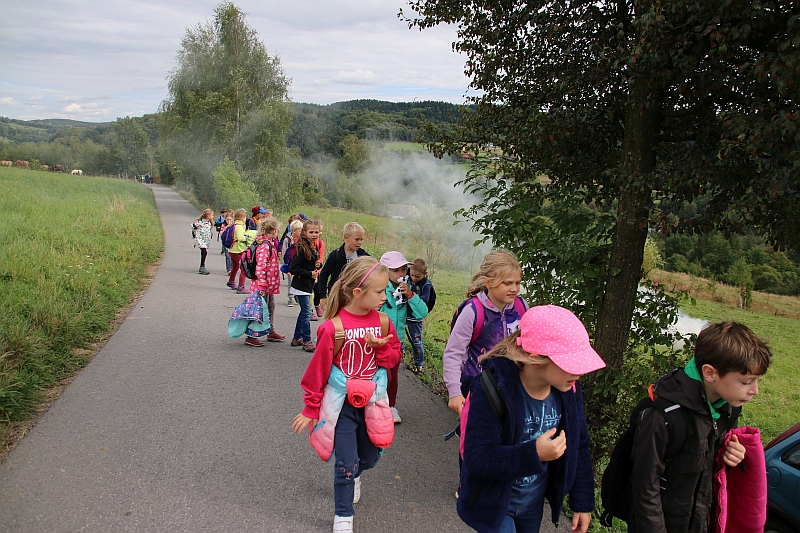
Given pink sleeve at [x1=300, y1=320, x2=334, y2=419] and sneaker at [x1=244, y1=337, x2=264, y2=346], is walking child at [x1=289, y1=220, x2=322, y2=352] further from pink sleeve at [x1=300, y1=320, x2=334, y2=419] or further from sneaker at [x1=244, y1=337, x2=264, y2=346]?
pink sleeve at [x1=300, y1=320, x2=334, y2=419]

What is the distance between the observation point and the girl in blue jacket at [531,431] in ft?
7.05

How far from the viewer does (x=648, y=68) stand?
148 inches

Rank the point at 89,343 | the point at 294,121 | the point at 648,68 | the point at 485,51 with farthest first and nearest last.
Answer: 1. the point at 294,121
2. the point at 89,343
3. the point at 485,51
4. the point at 648,68

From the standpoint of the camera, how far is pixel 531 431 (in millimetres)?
2307

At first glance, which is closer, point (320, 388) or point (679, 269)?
point (320, 388)

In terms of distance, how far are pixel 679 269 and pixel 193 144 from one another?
38.5 metres

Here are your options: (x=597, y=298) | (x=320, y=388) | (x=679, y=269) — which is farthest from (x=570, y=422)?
(x=679, y=269)

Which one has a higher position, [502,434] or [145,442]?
[502,434]

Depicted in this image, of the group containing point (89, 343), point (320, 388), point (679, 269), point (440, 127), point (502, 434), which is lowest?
point (679, 269)

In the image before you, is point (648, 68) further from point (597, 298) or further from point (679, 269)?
point (679, 269)

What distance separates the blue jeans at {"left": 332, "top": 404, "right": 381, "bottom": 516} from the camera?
3326 mm

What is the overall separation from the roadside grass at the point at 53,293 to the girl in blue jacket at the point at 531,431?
3.88 m

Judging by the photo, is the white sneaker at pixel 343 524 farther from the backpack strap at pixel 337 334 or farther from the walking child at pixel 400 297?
the walking child at pixel 400 297

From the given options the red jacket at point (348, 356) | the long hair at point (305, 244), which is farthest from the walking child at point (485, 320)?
the long hair at point (305, 244)
